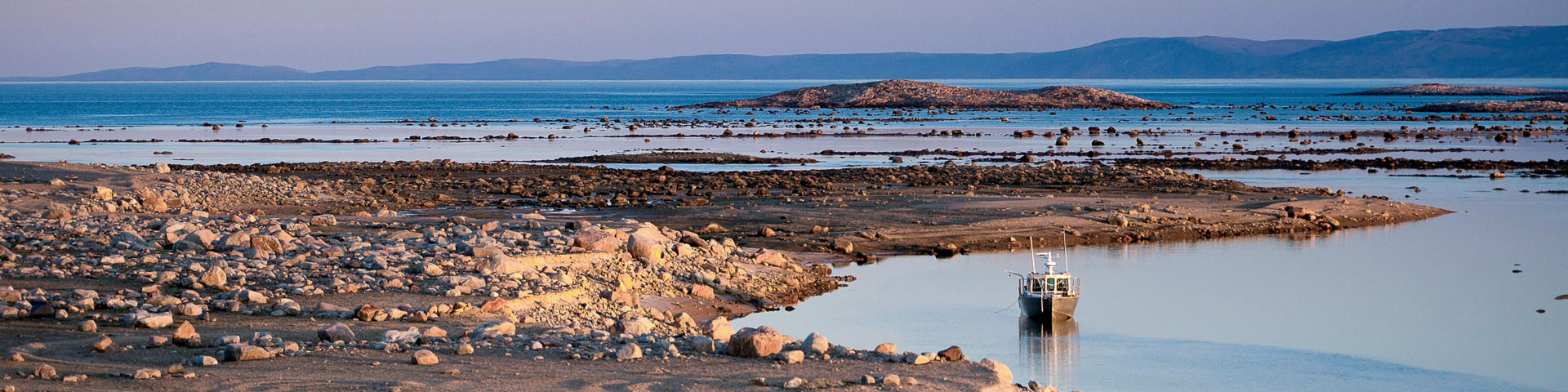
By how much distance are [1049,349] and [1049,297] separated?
1345 mm

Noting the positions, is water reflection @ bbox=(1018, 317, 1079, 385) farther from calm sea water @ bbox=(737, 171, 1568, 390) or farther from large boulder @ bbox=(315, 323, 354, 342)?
large boulder @ bbox=(315, 323, 354, 342)

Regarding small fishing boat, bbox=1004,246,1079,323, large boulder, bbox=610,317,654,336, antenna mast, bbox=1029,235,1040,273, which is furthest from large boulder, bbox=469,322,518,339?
antenna mast, bbox=1029,235,1040,273

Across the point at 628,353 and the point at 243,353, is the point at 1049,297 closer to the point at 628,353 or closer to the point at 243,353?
the point at 628,353

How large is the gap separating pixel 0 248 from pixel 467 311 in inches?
230

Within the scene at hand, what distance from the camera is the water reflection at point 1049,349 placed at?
1281 cm

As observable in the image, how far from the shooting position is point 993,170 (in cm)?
3562

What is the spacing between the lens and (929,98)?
432ft

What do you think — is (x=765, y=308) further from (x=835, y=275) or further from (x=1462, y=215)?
(x=1462, y=215)

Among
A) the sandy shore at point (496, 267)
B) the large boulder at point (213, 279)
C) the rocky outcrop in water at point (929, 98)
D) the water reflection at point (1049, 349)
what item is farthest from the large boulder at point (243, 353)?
the rocky outcrop in water at point (929, 98)

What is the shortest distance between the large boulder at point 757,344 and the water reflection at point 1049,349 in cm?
330

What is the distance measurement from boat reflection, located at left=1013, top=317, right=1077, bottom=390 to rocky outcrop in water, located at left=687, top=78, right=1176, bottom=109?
10728 cm

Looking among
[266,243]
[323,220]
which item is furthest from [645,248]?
[323,220]

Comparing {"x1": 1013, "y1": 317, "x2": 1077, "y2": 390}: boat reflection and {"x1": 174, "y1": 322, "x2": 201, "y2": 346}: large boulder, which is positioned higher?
{"x1": 174, "y1": 322, "x2": 201, "y2": 346}: large boulder

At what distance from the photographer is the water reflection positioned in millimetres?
12812
